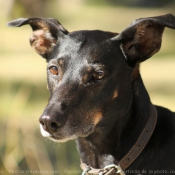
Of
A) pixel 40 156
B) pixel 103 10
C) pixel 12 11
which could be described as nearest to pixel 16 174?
pixel 40 156

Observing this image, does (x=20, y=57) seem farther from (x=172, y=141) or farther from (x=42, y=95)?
(x=172, y=141)

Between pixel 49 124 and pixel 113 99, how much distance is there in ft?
1.73

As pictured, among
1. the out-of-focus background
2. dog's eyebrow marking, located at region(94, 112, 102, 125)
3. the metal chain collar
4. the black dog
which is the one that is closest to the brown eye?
the black dog

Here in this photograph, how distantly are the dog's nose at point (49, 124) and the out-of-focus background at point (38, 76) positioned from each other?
1086 mm

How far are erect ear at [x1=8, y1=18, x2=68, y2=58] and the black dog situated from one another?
46 millimetres

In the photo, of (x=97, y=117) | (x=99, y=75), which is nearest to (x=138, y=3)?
(x=99, y=75)

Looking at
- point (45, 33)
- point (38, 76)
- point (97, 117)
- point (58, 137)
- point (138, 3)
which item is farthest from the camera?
point (138, 3)

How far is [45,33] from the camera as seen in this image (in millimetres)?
4180

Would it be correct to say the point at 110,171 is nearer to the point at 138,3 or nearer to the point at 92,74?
the point at 92,74

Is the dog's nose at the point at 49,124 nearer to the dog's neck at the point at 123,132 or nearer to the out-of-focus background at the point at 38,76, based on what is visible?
the dog's neck at the point at 123,132

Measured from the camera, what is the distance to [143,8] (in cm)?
1170

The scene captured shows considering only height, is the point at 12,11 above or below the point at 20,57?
above

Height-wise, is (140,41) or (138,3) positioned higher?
(140,41)

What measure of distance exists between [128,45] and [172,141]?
0.75 m
